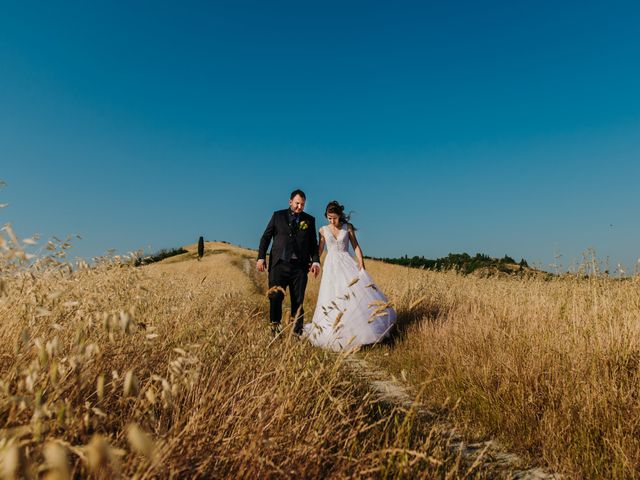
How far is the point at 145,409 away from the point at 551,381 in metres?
3.60

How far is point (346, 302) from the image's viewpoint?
7.23 meters

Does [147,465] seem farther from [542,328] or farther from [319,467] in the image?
[542,328]

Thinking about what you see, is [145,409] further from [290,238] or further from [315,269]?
[290,238]

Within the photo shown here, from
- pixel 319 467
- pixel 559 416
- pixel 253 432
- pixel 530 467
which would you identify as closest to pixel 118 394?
pixel 253 432

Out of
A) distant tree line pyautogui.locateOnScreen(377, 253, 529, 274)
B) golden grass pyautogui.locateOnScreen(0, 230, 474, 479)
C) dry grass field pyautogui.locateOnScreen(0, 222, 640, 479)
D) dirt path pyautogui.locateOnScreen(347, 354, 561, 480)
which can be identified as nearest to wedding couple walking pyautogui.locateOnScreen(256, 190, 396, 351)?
dry grass field pyautogui.locateOnScreen(0, 222, 640, 479)

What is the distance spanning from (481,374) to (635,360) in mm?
1328

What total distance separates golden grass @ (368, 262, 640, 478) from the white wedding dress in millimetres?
940

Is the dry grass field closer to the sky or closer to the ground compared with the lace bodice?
closer to the ground

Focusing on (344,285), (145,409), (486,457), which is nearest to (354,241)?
(344,285)

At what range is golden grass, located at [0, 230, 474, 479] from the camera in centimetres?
117

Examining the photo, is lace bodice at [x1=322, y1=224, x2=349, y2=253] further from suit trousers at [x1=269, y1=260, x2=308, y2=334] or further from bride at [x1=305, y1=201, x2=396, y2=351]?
suit trousers at [x1=269, y1=260, x2=308, y2=334]

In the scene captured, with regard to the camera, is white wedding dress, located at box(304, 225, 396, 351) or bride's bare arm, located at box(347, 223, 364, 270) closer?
→ white wedding dress, located at box(304, 225, 396, 351)

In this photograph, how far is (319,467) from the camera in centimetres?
208

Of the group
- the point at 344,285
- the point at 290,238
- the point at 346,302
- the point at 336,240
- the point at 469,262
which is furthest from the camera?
the point at 469,262
